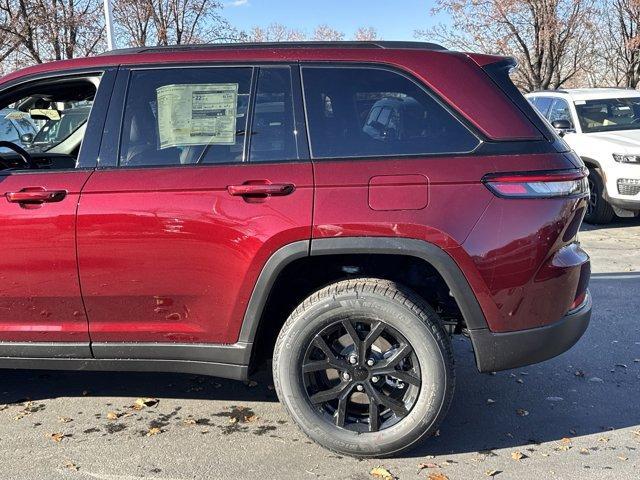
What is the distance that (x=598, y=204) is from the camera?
8.51 m

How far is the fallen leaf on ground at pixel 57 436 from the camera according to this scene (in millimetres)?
3192

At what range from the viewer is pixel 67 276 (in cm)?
300

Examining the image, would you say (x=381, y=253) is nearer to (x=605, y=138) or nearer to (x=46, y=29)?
(x=605, y=138)

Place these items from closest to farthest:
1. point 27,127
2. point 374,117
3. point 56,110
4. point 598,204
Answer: point 374,117
point 56,110
point 27,127
point 598,204

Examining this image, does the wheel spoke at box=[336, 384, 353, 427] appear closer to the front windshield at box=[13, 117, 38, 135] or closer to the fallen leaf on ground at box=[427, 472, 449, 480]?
the fallen leaf on ground at box=[427, 472, 449, 480]

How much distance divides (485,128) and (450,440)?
1577 millimetres

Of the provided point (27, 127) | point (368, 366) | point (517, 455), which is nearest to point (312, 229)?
point (368, 366)

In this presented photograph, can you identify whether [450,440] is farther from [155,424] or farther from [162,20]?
[162,20]

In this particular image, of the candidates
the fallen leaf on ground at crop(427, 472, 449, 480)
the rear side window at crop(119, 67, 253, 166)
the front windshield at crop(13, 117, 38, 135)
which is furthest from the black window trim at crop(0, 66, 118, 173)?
the front windshield at crop(13, 117, 38, 135)

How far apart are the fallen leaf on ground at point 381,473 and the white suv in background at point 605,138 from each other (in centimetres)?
659

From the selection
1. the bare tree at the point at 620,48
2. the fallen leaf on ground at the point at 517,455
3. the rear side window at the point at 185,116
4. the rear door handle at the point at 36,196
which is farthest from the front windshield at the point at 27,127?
the bare tree at the point at 620,48

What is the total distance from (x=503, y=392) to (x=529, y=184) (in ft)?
4.91

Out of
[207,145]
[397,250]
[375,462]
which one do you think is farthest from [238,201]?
[375,462]

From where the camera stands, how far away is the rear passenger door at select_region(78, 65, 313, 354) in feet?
9.38
